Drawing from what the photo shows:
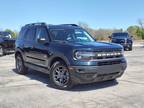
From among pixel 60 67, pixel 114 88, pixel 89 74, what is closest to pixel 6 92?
pixel 60 67

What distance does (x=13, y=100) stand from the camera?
23.3 feet

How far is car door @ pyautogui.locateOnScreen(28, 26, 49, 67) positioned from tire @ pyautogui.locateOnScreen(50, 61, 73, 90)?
0.54 m

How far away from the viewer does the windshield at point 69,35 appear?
9.09 metres

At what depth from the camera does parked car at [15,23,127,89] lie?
776 centimetres

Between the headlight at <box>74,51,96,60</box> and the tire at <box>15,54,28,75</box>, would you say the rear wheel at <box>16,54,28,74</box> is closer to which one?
the tire at <box>15,54,28,75</box>

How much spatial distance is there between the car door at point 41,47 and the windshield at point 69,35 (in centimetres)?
26

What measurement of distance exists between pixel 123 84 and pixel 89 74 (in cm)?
171

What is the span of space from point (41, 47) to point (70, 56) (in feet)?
5.41

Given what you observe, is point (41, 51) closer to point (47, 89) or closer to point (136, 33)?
point (47, 89)

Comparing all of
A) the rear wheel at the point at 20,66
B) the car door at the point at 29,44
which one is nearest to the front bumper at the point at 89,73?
the car door at the point at 29,44

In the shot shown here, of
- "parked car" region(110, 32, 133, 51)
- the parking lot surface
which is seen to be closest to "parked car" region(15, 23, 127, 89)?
the parking lot surface

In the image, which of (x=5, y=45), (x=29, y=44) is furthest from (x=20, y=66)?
(x=5, y=45)

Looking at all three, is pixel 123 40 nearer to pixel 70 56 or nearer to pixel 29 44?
pixel 29 44

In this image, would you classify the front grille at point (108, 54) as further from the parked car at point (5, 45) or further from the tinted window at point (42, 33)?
the parked car at point (5, 45)
